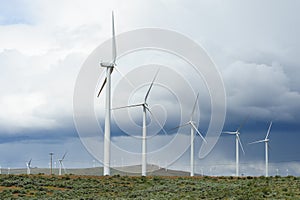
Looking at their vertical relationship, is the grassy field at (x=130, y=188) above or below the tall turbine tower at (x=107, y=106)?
below

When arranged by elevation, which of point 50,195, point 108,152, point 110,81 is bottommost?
point 50,195

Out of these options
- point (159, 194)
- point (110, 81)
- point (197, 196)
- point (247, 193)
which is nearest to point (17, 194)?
point (159, 194)

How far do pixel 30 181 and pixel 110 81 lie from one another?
79.6 feet

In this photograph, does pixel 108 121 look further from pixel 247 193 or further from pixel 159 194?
pixel 247 193

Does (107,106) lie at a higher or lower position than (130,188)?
higher

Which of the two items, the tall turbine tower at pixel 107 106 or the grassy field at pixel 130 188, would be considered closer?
the grassy field at pixel 130 188

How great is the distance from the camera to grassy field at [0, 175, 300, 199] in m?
58.1

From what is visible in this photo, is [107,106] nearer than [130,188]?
No

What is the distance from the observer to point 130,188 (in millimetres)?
71688

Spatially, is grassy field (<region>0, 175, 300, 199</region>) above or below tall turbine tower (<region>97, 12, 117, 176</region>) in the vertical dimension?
below

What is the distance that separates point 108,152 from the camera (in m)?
84.9

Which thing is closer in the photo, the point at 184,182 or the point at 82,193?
the point at 82,193

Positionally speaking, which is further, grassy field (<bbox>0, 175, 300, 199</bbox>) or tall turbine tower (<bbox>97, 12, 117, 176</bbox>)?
tall turbine tower (<bbox>97, 12, 117, 176</bbox>)

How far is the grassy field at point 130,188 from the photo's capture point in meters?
58.1
